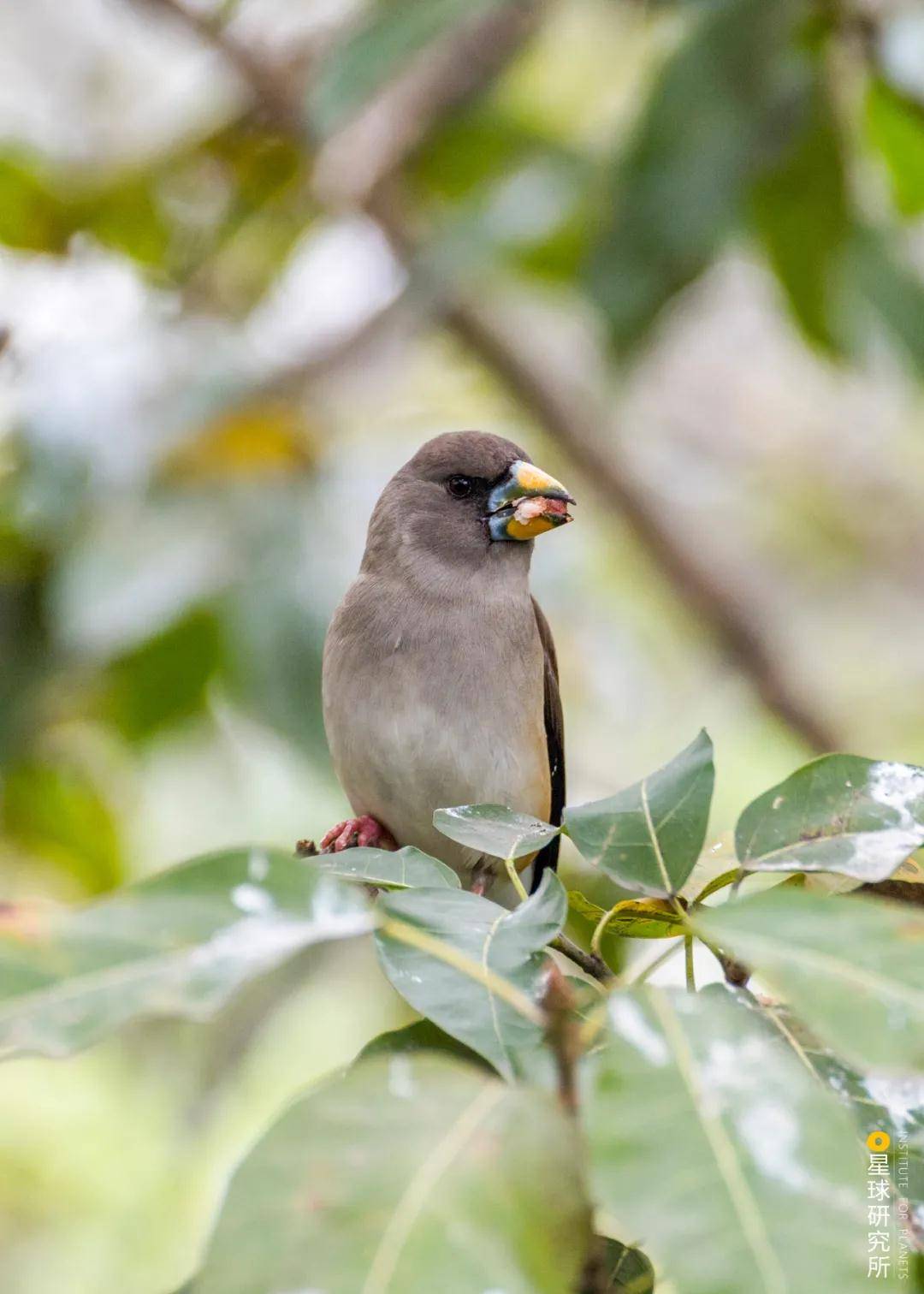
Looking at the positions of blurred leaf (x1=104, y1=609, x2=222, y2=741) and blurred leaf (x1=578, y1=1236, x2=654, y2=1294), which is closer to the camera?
blurred leaf (x1=578, y1=1236, x2=654, y2=1294)

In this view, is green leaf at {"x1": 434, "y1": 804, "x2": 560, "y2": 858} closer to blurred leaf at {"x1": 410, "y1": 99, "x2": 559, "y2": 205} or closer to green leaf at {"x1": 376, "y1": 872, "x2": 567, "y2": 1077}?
green leaf at {"x1": 376, "y1": 872, "x2": 567, "y2": 1077}

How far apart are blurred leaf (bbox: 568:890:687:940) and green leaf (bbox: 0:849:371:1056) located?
368mm

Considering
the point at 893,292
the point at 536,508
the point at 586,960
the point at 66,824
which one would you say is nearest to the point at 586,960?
the point at 586,960

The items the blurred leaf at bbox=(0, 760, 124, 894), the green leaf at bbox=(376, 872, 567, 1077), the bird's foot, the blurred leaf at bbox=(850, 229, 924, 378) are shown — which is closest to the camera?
the green leaf at bbox=(376, 872, 567, 1077)

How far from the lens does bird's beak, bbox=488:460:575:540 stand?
9.06 feet

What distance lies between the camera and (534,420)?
188 inches

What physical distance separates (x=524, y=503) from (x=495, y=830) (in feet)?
4.61

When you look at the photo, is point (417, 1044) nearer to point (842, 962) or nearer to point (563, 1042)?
point (563, 1042)

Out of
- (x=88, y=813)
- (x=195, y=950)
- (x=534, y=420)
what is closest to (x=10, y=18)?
(x=534, y=420)

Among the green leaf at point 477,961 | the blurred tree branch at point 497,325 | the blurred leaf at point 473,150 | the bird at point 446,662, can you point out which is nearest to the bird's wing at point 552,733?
the bird at point 446,662

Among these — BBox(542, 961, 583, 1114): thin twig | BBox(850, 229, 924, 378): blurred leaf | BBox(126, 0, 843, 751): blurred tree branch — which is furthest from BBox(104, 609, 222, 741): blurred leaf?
BBox(542, 961, 583, 1114): thin twig

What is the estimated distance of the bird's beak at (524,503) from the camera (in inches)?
109

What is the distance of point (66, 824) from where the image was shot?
4.15 metres

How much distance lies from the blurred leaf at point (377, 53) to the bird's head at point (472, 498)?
0.72m
